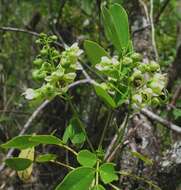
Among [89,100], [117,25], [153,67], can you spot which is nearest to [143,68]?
[153,67]

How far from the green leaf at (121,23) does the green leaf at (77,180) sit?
309 mm

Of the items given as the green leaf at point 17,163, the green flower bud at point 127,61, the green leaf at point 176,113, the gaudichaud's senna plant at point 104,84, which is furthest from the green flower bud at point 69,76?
the green leaf at point 176,113

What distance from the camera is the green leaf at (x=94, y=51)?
1.30 metres

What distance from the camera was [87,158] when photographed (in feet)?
4.07

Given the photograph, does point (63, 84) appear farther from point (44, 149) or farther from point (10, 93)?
point (10, 93)

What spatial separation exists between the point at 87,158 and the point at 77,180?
8 centimetres

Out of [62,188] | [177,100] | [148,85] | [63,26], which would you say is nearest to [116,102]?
[148,85]

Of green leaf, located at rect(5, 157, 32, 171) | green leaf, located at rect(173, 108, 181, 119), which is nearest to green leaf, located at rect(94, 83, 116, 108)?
green leaf, located at rect(5, 157, 32, 171)

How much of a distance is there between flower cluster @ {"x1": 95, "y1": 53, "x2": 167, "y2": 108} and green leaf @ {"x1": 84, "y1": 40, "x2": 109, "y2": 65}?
0.06 meters

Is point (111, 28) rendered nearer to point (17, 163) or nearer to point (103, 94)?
point (103, 94)

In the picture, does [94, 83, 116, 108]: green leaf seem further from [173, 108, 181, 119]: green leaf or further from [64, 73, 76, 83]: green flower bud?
[173, 108, 181, 119]: green leaf

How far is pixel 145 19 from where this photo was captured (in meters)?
2.46

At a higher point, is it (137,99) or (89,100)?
(137,99)

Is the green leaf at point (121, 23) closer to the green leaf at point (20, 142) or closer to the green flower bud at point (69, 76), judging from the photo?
the green flower bud at point (69, 76)
